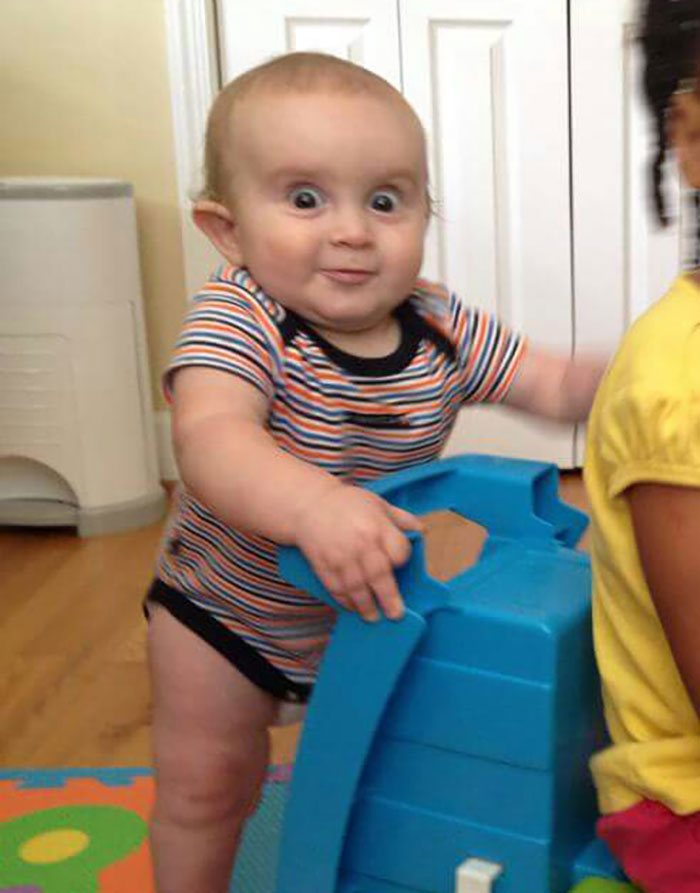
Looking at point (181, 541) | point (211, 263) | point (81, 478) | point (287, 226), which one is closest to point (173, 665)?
point (181, 541)

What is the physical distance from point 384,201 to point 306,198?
0.17ft

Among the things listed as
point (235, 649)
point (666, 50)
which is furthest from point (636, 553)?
point (235, 649)

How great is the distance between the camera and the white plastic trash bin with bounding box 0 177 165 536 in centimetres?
198

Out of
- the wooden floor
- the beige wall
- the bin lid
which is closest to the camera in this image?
the wooden floor

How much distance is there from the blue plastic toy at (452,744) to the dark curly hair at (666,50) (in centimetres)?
23

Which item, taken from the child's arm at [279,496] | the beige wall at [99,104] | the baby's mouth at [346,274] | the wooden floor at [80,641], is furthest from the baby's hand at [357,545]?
the beige wall at [99,104]

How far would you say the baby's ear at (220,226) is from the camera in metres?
0.82

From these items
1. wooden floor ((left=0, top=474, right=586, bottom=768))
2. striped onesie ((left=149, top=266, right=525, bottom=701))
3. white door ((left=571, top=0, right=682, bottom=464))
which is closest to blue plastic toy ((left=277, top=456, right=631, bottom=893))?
striped onesie ((left=149, top=266, right=525, bottom=701))

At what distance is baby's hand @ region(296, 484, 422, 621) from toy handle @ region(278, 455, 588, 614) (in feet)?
0.21

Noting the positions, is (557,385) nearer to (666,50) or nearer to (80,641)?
(666,50)

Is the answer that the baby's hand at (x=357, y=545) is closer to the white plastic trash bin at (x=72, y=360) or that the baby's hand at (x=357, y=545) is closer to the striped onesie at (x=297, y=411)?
the striped onesie at (x=297, y=411)

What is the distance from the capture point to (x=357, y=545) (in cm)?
58

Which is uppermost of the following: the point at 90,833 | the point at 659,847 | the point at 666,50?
the point at 666,50

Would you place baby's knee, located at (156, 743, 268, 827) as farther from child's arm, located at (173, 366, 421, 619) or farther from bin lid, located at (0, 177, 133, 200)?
bin lid, located at (0, 177, 133, 200)
